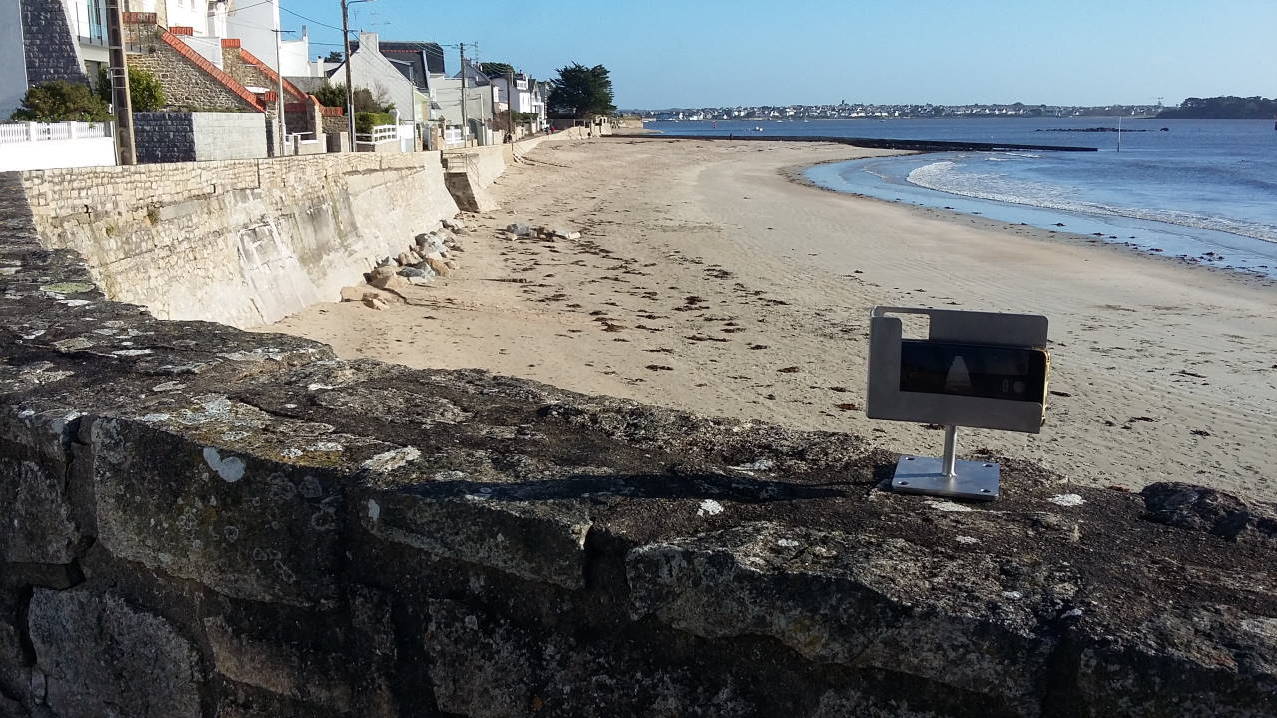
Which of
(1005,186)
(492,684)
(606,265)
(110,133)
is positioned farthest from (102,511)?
(1005,186)

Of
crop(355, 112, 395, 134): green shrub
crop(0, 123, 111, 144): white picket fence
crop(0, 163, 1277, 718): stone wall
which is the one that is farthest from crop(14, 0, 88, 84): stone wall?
crop(0, 163, 1277, 718): stone wall

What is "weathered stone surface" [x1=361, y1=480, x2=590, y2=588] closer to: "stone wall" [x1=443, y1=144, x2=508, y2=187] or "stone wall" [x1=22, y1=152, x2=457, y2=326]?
"stone wall" [x1=22, y1=152, x2=457, y2=326]

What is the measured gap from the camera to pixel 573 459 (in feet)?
8.09

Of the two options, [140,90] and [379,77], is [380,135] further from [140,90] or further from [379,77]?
[379,77]

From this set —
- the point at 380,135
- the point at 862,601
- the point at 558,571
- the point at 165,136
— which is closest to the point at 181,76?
the point at 380,135

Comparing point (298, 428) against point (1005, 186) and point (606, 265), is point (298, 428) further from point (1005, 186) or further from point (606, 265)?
point (1005, 186)

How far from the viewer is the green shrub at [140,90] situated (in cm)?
2211

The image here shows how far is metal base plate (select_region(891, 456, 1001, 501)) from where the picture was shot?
7.45 feet

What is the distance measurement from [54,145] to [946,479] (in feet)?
48.5

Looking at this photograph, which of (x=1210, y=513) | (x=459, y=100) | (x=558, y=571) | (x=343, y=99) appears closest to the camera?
(x=558, y=571)

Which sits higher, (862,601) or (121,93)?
(121,93)

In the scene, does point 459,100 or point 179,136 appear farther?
point 459,100

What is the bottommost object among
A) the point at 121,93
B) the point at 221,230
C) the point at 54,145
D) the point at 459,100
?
the point at 221,230

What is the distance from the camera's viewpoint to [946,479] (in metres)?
2.30
